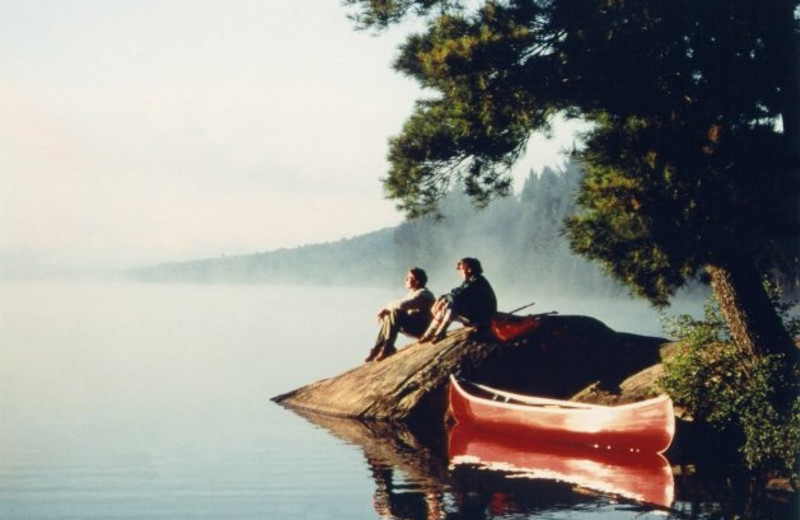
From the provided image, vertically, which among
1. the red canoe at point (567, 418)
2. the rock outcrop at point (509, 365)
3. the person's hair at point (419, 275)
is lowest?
the red canoe at point (567, 418)

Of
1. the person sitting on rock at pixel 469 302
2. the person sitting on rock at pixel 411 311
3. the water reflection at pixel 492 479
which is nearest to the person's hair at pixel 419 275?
the person sitting on rock at pixel 411 311

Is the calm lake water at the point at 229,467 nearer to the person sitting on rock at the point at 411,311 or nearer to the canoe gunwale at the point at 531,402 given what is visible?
the canoe gunwale at the point at 531,402

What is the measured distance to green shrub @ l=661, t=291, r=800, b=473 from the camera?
14459 millimetres

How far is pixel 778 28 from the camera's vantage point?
1533 centimetres

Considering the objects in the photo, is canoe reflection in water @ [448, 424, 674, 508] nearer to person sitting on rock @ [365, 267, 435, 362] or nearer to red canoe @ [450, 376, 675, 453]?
red canoe @ [450, 376, 675, 453]

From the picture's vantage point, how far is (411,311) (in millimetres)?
21266

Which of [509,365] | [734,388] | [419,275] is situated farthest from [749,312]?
[419,275]

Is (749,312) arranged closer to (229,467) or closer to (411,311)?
(411,311)

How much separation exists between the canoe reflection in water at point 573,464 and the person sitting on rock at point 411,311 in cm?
293

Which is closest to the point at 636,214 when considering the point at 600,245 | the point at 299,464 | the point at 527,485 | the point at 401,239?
the point at 600,245

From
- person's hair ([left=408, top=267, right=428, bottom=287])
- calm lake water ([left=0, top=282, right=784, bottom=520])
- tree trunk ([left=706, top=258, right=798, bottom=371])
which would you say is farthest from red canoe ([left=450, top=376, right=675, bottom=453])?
person's hair ([left=408, top=267, right=428, bottom=287])

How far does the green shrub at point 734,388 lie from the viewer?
1446cm

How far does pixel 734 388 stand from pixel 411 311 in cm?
749

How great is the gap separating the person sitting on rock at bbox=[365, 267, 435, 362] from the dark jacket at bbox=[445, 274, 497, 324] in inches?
43.1
